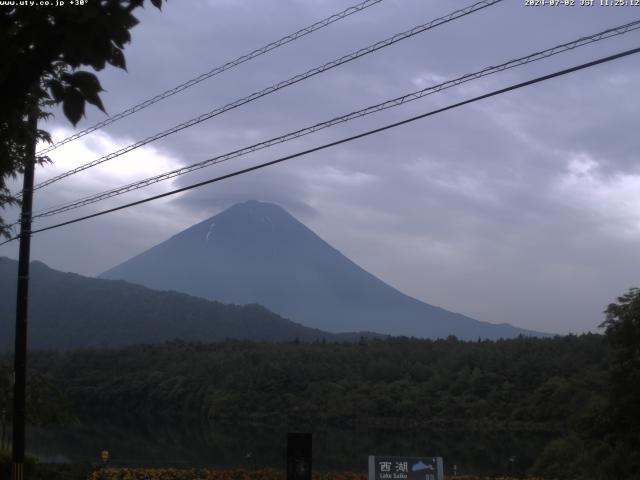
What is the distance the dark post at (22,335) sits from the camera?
13617 mm

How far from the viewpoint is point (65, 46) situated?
3.47 m

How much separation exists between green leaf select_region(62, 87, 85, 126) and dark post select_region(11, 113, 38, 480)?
33.9ft

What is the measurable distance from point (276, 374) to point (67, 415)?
199 feet

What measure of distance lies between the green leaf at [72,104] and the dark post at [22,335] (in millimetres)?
10334

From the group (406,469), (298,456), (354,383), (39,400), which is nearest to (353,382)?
(354,383)

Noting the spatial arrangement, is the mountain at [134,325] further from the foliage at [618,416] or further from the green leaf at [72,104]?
the green leaf at [72,104]

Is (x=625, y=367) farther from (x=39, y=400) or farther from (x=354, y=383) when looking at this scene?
(x=354, y=383)

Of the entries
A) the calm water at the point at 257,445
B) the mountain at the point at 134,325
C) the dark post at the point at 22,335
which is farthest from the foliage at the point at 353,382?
the mountain at the point at 134,325

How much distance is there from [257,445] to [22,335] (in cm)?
3707

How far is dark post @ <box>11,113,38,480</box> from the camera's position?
13617mm

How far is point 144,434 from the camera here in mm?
55656

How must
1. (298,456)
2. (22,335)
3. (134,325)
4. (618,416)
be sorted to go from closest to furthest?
(298,456) → (22,335) → (618,416) → (134,325)

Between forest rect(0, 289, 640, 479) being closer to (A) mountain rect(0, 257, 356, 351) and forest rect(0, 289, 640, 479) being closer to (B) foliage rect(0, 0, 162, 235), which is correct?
(B) foliage rect(0, 0, 162, 235)

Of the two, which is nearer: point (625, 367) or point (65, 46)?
point (65, 46)
